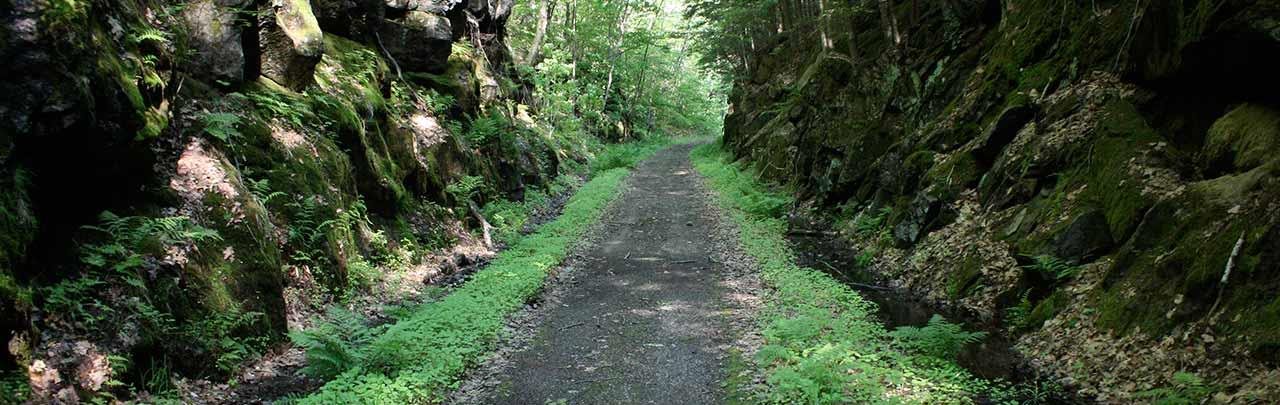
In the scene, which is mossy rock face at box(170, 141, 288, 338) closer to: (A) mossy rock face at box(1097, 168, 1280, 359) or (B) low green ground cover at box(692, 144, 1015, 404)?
(B) low green ground cover at box(692, 144, 1015, 404)

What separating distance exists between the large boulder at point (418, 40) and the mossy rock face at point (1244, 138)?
1503 cm

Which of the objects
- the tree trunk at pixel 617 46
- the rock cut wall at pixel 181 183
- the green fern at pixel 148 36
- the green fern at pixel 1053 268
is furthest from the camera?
the tree trunk at pixel 617 46

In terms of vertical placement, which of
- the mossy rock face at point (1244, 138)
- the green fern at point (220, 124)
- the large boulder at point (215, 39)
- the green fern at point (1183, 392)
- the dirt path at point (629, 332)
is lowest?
the dirt path at point (629, 332)

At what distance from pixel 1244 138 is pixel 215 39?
40.1 feet

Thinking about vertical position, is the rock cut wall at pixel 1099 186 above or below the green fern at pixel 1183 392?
above

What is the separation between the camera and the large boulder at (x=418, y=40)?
51.9 ft

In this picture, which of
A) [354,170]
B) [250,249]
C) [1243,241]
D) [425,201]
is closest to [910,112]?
[1243,241]

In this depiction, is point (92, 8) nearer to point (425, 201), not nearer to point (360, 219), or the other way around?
point (360, 219)

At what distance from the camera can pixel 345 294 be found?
872cm

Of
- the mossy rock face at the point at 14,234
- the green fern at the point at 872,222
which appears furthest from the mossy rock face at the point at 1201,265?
the mossy rock face at the point at 14,234

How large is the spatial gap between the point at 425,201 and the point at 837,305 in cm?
788

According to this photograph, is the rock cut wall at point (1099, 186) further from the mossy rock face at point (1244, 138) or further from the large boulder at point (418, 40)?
the large boulder at point (418, 40)

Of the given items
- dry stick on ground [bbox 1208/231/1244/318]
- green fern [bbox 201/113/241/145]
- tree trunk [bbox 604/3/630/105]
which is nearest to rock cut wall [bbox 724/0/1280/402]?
dry stick on ground [bbox 1208/231/1244/318]

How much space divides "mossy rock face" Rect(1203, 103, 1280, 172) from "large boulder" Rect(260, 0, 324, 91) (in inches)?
481
